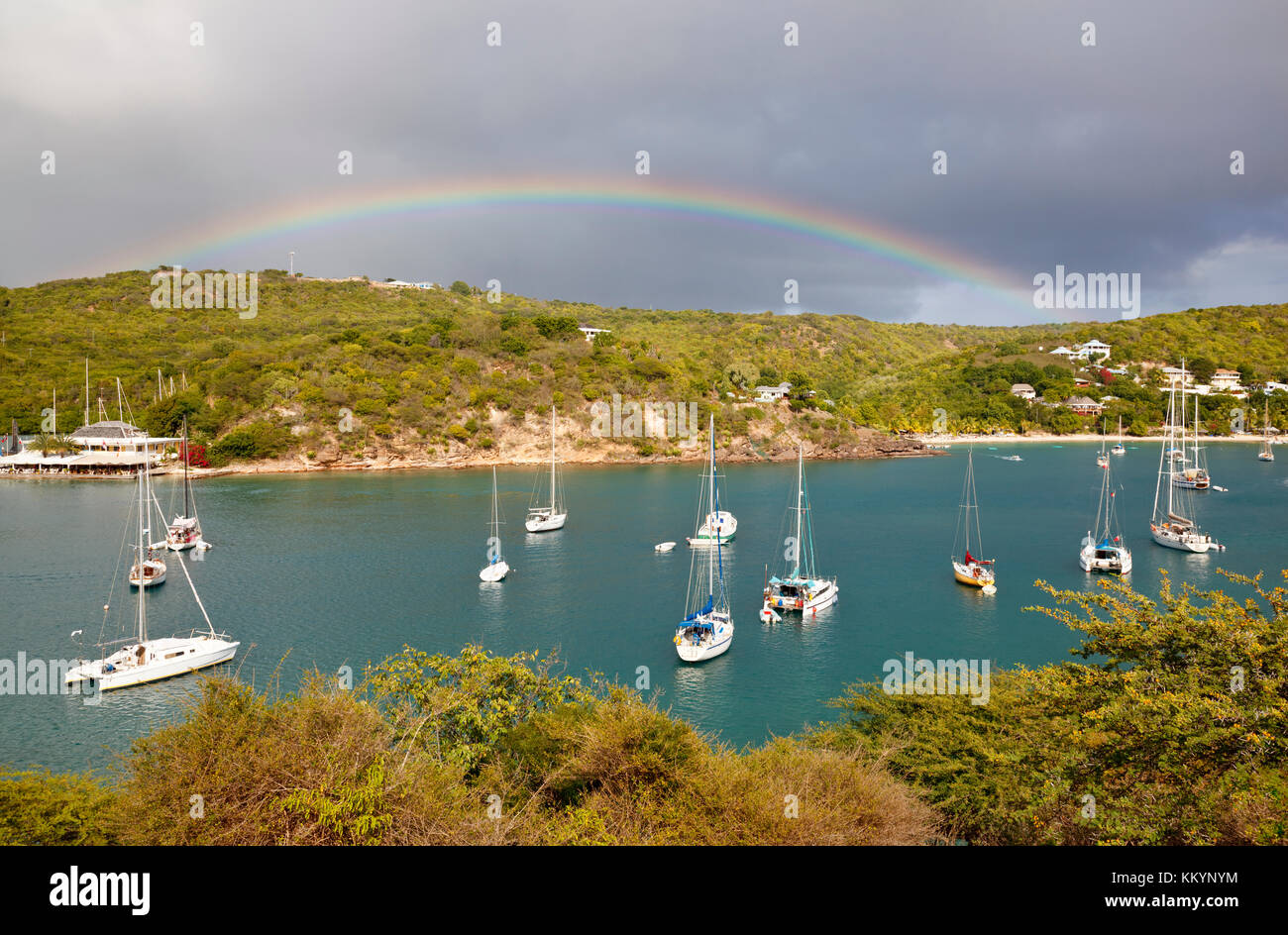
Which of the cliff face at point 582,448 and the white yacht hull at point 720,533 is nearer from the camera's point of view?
the white yacht hull at point 720,533

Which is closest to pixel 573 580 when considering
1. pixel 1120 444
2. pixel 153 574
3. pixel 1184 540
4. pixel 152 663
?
pixel 152 663

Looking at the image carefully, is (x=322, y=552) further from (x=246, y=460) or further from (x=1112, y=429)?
(x=1112, y=429)

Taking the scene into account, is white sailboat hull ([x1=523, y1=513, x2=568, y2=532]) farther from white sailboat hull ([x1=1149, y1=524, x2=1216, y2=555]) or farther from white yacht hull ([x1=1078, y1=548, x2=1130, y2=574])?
white sailboat hull ([x1=1149, y1=524, x2=1216, y2=555])

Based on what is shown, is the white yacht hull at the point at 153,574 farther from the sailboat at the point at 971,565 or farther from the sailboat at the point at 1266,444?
the sailboat at the point at 1266,444

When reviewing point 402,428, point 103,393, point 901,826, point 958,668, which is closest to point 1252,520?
point 958,668

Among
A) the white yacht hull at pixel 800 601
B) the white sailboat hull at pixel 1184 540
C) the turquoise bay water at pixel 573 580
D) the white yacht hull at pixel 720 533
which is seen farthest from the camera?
the white yacht hull at pixel 720 533

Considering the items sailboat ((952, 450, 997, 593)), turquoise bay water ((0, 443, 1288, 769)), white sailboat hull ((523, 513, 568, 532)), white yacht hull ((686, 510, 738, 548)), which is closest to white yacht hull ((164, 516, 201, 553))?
turquoise bay water ((0, 443, 1288, 769))

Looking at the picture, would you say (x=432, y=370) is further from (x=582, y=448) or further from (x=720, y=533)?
(x=720, y=533)

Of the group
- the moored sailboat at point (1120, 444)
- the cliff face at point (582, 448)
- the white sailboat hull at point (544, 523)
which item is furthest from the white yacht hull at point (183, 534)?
the moored sailboat at point (1120, 444)
